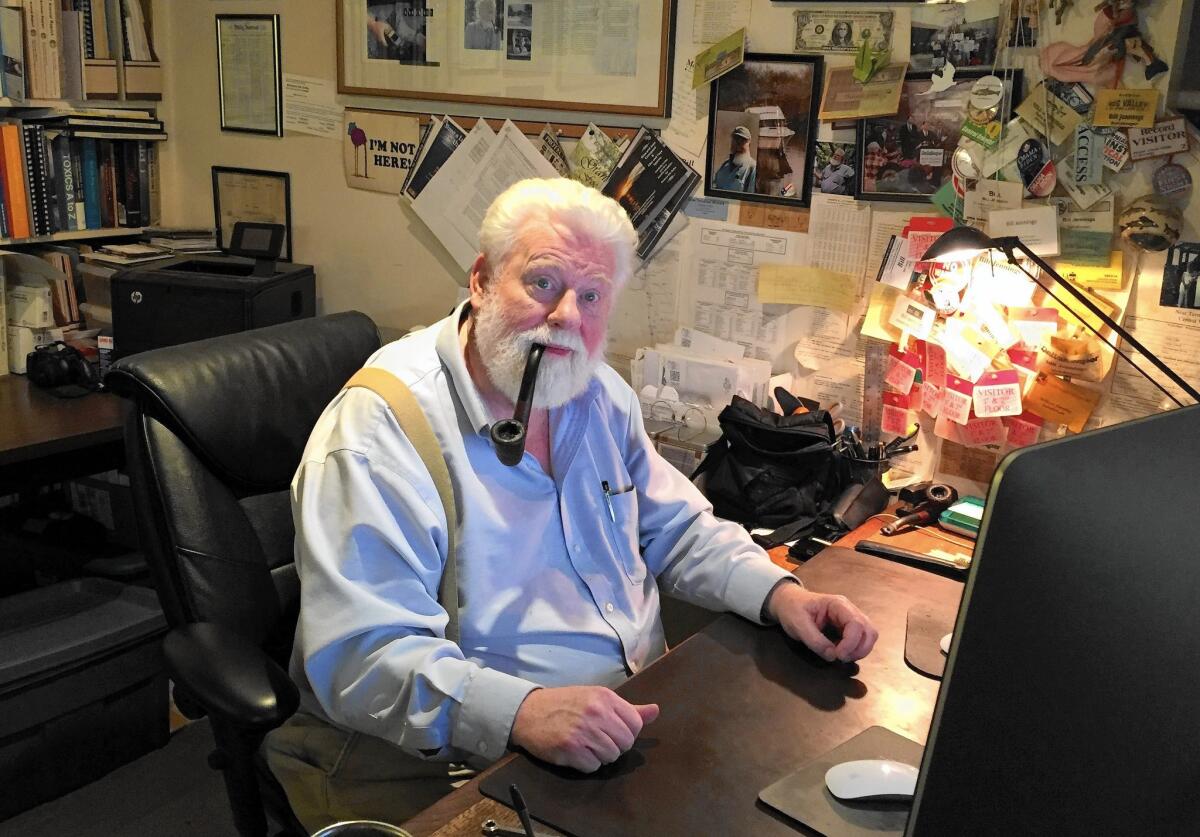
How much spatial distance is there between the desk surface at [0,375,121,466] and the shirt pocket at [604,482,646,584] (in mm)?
1370

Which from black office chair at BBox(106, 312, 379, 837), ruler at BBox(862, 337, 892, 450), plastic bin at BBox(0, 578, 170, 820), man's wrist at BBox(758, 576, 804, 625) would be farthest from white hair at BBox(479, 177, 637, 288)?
plastic bin at BBox(0, 578, 170, 820)

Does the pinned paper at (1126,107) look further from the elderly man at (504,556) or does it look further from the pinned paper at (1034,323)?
the elderly man at (504,556)

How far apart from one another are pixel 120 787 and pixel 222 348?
51.5 inches

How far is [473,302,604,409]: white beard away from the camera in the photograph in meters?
1.51

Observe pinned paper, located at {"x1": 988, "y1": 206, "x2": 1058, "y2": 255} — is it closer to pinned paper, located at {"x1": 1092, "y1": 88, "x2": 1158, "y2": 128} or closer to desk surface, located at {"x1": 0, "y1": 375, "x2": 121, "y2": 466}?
pinned paper, located at {"x1": 1092, "y1": 88, "x2": 1158, "y2": 128}

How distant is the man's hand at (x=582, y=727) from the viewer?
3.55 ft

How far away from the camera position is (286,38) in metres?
2.85

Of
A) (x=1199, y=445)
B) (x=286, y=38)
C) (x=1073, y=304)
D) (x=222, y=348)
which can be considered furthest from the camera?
(x=286, y=38)

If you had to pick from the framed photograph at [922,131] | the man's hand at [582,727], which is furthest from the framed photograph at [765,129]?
the man's hand at [582,727]

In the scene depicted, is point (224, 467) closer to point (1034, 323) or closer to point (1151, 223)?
point (1034, 323)

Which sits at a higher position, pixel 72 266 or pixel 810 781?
pixel 72 266

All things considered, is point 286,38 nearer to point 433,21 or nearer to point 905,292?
point 433,21

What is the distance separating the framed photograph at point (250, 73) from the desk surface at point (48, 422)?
89 cm

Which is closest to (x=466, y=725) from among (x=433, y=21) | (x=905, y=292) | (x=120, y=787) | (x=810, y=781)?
(x=810, y=781)
